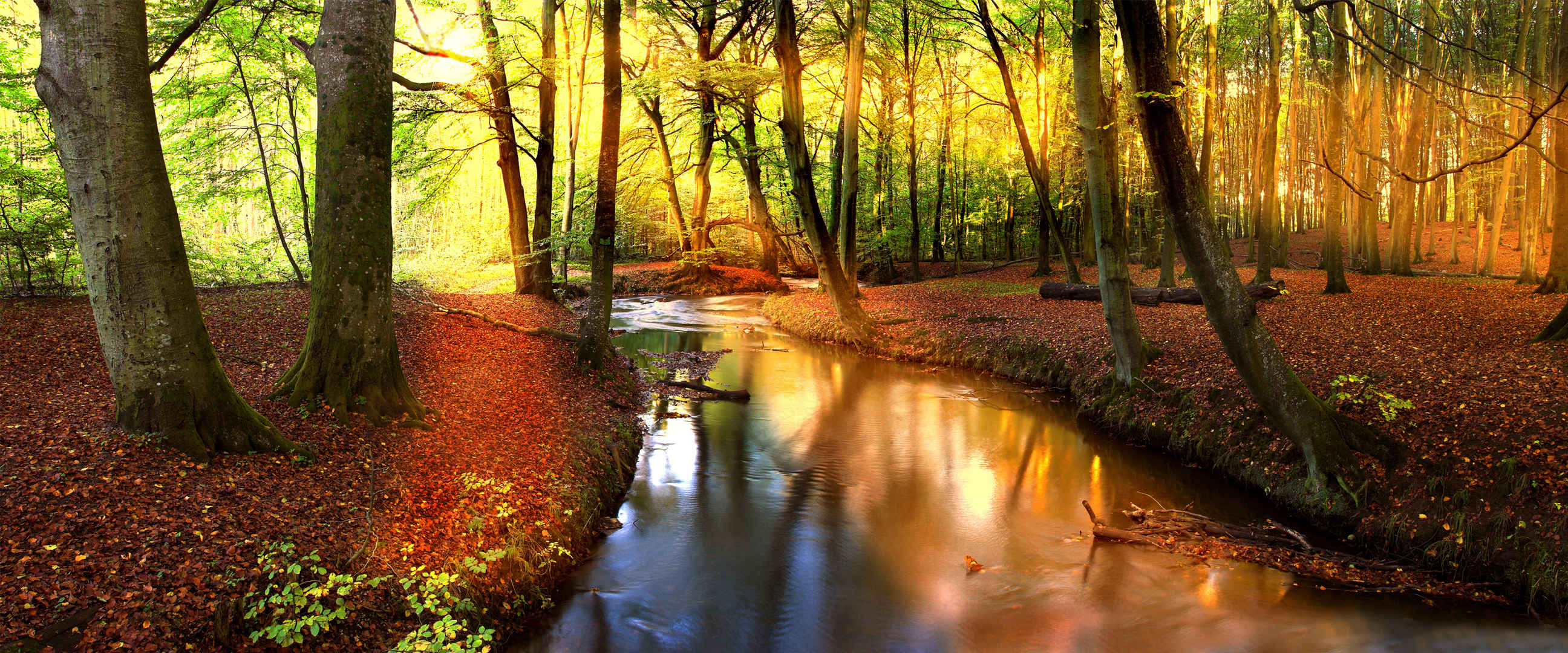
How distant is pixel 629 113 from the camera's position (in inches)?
1065

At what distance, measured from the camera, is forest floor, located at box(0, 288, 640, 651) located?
11.5 feet

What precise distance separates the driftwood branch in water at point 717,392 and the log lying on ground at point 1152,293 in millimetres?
7656

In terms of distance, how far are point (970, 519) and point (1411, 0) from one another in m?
24.8

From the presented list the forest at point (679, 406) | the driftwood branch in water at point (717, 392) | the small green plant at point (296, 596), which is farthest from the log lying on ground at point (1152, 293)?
the small green plant at point (296, 596)

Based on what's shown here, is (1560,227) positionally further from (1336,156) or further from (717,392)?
(717,392)

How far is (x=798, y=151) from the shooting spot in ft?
52.1

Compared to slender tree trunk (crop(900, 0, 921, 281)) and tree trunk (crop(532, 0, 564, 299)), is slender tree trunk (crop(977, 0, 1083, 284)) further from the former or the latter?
tree trunk (crop(532, 0, 564, 299))

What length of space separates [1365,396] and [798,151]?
11.3 metres

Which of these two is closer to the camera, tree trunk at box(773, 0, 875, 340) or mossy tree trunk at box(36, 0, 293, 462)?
mossy tree trunk at box(36, 0, 293, 462)

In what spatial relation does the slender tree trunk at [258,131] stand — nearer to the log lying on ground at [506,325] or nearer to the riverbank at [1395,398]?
the log lying on ground at [506,325]

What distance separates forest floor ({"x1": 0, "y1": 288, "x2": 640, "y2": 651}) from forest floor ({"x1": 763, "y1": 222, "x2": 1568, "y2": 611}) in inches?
273

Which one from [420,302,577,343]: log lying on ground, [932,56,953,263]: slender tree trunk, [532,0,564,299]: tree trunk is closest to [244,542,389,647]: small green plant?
[420,302,577,343]: log lying on ground

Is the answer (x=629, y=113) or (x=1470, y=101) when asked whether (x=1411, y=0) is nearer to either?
(x=1470, y=101)

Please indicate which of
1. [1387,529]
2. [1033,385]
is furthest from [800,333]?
[1387,529]
